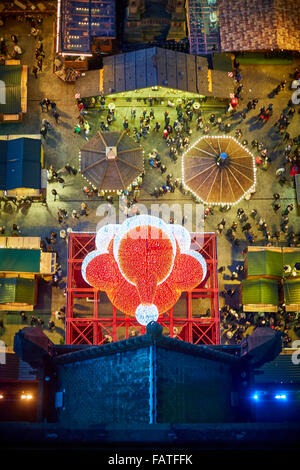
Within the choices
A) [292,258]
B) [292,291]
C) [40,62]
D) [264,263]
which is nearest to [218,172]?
[264,263]

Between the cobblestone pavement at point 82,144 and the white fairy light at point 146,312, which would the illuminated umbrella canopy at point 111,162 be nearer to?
the cobblestone pavement at point 82,144

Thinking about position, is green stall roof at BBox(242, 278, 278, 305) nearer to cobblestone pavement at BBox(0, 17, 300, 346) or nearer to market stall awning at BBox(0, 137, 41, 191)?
cobblestone pavement at BBox(0, 17, 300, 346)

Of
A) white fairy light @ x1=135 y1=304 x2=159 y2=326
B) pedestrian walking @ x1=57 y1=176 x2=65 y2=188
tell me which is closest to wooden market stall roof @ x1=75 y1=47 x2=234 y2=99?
pedestrian walking @ x1=57 y1=176 x2=65 y2=188

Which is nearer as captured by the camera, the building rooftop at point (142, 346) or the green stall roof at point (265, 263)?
the building rooftop at point (142, 346)

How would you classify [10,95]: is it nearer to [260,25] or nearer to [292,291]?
[260,25]

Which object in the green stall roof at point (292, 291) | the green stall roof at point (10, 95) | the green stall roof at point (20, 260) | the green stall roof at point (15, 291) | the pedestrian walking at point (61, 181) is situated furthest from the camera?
the green stall roof at point (10, 95)

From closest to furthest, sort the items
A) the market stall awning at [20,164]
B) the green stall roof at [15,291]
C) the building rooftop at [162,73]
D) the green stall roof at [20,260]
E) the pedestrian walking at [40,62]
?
the green stall roof at [15,291]
the green stall roof at [20,260]
the market stall awning at [20,164]
the building rooftop at [162,73]
the pedestrian walking at [40,62]

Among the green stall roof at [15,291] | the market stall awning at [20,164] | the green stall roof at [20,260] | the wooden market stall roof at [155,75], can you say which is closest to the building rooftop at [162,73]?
the wooden market stall roof at [155,75]

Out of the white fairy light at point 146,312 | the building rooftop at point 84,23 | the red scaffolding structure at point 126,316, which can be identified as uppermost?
the building rooftop at point 84,23
